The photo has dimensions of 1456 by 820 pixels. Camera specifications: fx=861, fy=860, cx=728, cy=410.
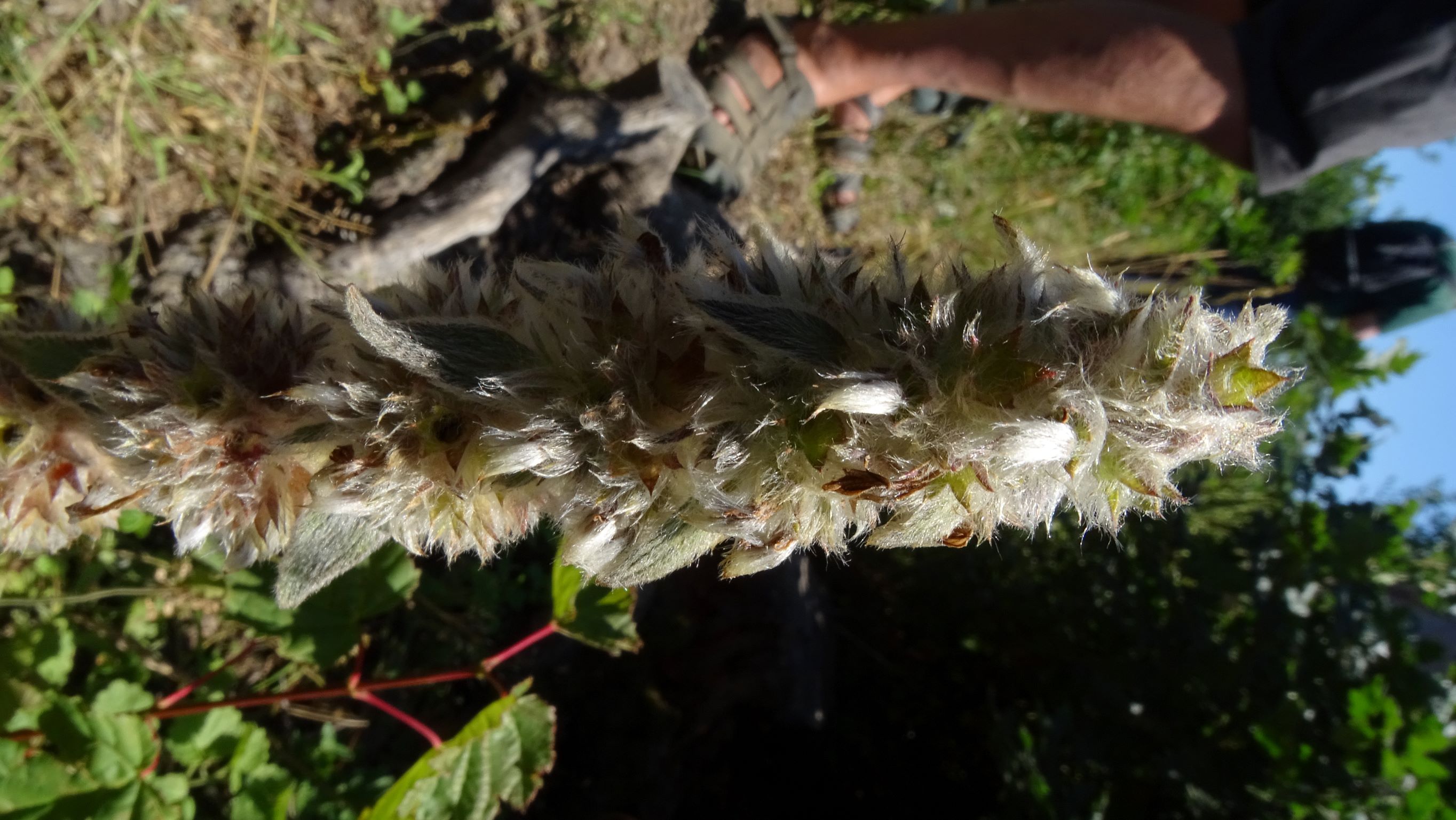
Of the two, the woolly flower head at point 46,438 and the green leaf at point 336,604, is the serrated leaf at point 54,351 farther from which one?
the green leaf at point 336,604

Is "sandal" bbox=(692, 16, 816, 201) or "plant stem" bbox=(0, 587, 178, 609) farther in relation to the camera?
"sandal" bbox=(692, 16, 816, 201)

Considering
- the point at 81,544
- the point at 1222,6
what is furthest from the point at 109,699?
the point at 1222,6

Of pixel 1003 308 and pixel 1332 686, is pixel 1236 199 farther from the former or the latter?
pixel 1003 308

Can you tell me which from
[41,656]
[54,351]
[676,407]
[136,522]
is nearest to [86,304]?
[136,522]

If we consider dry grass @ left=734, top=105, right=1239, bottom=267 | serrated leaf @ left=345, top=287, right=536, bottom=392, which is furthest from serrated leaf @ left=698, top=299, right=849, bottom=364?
dry grass @ left=734, top=105, right=1239, bottom=267

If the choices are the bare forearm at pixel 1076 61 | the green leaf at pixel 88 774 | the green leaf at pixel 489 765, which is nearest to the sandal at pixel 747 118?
the bare forearm at pixel 1076 61

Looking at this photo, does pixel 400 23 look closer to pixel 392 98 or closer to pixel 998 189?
pixel 392 98

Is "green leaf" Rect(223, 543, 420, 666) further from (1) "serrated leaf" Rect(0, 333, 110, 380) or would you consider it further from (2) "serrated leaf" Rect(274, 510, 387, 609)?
(1) "serrated leaf" Rect(0, 333, 110, 380)
